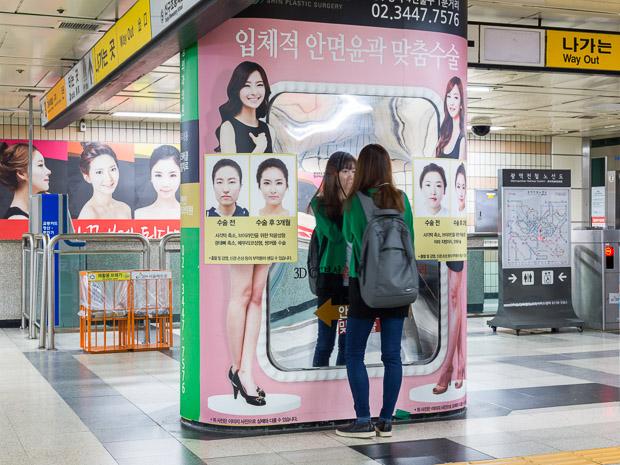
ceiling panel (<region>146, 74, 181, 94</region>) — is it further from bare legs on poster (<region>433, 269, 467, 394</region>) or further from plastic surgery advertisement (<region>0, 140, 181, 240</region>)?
bare legs on poster (<region>433, 269, 467, 394</region>)

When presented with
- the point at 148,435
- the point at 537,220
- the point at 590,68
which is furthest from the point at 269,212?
the point at 537,220

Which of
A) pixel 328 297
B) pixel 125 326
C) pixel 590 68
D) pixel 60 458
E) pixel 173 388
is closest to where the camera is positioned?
Result: pixel 60 458

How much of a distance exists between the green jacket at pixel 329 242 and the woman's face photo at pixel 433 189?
62cm

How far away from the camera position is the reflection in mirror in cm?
554

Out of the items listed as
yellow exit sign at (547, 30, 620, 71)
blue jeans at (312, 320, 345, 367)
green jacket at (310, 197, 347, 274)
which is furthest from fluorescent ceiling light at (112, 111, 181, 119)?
blue jeans at (312, 320, 345, 367)

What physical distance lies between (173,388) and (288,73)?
2.84m

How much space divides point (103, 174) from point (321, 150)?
10025mm

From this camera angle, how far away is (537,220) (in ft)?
35.9

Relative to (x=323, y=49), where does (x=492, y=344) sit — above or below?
below

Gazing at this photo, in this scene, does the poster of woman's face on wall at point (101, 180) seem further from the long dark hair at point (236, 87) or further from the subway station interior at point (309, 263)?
the long dark hair at point (236, 87)

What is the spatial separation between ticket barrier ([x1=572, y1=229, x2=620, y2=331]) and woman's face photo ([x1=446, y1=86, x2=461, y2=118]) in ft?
19.2

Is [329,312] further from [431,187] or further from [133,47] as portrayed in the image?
[133,47]

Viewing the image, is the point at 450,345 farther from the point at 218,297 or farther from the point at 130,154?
the point at 130,154

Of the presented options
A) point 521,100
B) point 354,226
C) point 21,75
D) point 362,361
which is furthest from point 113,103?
Result: point 362,361
